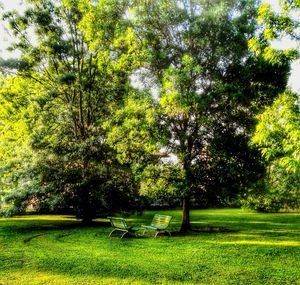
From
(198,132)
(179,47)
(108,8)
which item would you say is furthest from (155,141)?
(108,8)

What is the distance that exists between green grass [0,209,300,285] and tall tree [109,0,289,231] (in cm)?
346

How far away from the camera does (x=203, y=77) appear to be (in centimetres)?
1441

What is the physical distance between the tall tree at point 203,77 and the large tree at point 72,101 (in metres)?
2.32

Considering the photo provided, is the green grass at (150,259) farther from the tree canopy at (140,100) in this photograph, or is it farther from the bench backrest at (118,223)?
the tree canopy at (140,100)

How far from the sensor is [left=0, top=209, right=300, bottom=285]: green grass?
23.2 ft

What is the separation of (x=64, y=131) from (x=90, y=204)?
507cm

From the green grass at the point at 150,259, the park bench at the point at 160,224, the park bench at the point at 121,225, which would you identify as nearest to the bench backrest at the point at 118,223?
the park bench at the point at 121,225

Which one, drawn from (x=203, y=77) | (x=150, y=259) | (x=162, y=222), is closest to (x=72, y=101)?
(x=203, y=77)

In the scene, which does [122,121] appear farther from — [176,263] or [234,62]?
[176,263]

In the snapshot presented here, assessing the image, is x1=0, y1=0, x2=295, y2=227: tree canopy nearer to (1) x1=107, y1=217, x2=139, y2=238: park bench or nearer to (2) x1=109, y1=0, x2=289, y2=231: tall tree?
(2) x1=109, y1=0, x2=289, y2=231: tall tree

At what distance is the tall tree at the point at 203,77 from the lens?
44.5 feet

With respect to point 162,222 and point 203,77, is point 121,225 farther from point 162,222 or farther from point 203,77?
point 203,77

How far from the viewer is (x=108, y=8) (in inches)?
629

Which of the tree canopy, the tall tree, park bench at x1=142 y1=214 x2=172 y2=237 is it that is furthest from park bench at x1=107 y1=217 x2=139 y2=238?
the tall tree
